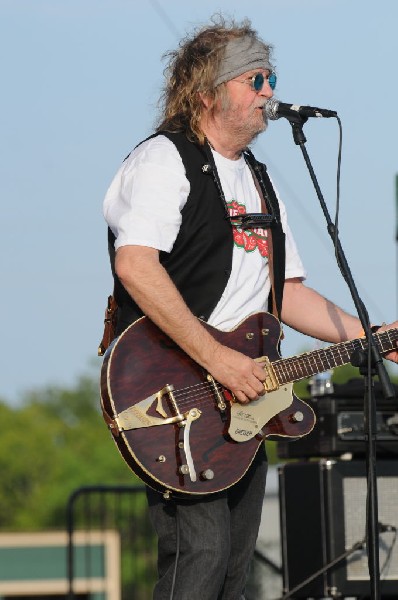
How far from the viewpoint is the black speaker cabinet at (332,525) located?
5.32m

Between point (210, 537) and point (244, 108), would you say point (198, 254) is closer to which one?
point (244, 108)

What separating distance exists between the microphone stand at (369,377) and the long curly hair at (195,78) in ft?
1.04

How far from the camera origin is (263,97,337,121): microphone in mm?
4090

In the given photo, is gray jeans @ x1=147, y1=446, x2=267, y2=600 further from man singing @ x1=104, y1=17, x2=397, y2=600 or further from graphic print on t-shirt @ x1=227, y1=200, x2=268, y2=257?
graphic print on t-shirt @ x1=227, y1=200, x2=268, y2=257

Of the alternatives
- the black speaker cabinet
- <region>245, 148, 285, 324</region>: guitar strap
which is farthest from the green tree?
<region>245, 148, 285, 324</region>: guitar strap

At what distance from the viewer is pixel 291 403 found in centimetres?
414

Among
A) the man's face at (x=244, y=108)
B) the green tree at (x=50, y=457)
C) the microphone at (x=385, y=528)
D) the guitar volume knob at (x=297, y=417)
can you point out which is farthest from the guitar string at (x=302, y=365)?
the green tree at (x=50, y=457)

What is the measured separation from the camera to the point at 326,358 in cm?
434

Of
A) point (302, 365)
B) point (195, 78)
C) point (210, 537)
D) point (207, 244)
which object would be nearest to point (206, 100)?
point (195, 78)

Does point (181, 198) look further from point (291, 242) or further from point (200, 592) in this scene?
point (200, 592)

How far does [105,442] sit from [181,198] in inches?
1734

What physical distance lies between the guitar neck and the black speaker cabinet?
1.15 metres

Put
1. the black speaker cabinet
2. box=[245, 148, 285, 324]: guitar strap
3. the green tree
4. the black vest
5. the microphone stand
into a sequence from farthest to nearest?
A: 1. the green tree
2. the black speaker cabinet
3. box=[245, 148, 285, 324]: guitar strap
4. the black vest
5. the microphone stand

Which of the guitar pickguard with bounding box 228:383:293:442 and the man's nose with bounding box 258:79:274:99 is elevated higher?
the man's nose with bounding box 258:79:274:99
